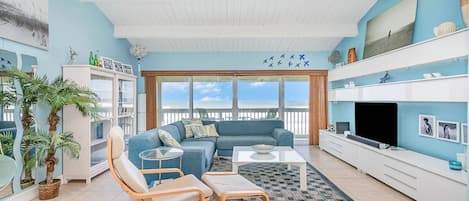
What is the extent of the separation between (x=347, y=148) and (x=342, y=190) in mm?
1452

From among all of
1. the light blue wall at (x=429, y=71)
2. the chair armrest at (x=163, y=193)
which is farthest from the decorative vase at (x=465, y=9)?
the chair armrest at (x=163, y=193)

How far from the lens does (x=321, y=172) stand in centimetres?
418

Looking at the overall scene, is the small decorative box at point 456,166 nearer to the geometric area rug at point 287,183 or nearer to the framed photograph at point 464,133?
the framed photograph at point 464,133

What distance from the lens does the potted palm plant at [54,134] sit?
10.2ft

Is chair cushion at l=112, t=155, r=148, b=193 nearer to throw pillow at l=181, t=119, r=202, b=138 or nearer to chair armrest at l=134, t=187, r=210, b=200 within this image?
chair armrest at l=134, t=187, r=210, b=200

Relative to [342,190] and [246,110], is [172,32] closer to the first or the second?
[246,110]

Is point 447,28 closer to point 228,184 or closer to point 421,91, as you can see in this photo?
point 421,91

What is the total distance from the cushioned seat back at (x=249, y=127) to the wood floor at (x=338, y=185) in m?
1.35

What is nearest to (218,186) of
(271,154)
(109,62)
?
(271,154)

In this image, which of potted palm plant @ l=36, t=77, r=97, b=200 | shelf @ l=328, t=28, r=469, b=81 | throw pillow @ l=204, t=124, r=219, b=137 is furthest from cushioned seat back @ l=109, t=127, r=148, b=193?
shelf @ l=328, t=28, r=469, b=81

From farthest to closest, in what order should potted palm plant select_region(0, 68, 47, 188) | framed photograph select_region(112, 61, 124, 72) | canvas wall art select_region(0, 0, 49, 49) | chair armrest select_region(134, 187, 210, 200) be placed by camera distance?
framed photograph select_region(112, 61, 124, 72) → potted palm plant select_region(0, 68, 47, 188) → canvas wall art select_region(0, 0, 49, 49) → chair armrest select_region(134, 187, 210, 200)

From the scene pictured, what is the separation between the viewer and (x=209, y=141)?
4.88 meters

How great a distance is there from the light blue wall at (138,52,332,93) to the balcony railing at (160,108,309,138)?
1016 mm

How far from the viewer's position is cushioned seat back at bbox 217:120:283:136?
5590 millimetres
